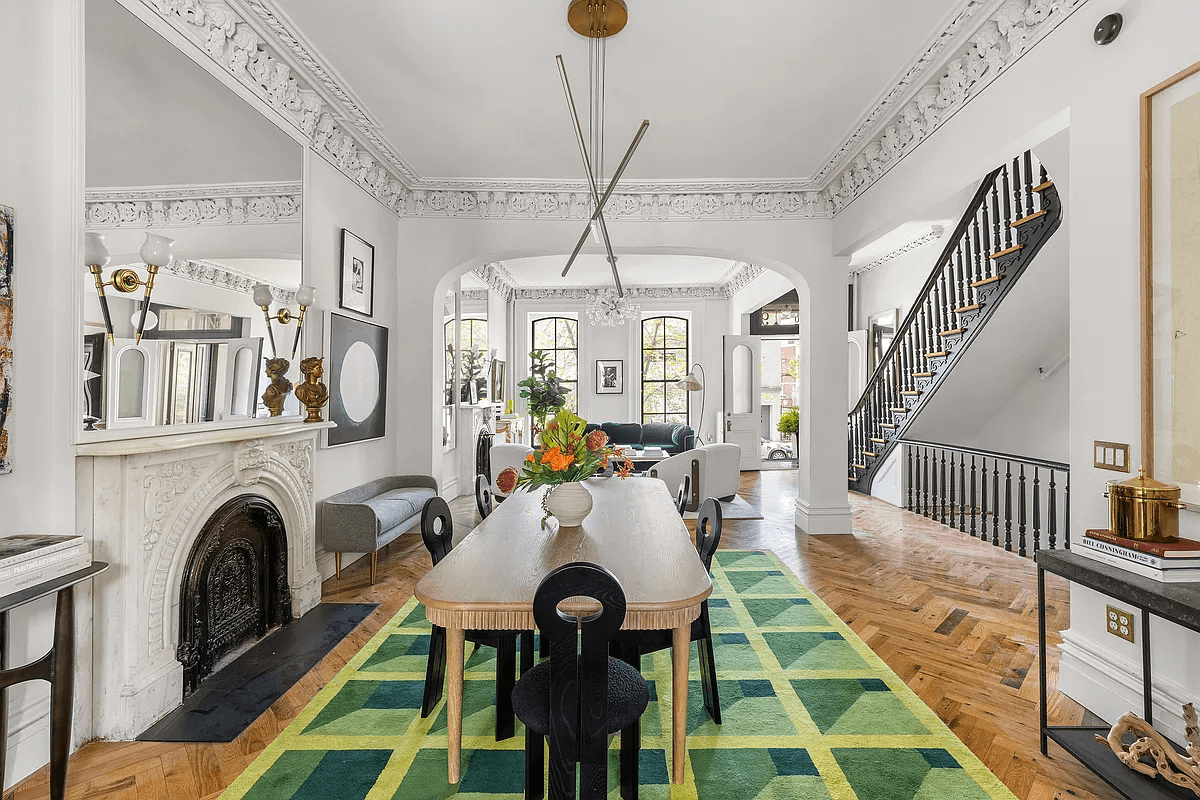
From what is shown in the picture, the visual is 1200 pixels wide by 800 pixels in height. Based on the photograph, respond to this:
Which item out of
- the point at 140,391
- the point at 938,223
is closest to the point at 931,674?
the point at 140,391

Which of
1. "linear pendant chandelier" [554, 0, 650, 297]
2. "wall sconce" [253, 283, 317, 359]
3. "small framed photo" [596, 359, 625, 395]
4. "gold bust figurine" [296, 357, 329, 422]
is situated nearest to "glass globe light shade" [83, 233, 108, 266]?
"wall sconce" [253, 283, 317, 359]

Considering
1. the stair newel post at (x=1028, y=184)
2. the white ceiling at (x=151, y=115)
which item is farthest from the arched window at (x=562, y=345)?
the white ceiling at (x=151, y=115)

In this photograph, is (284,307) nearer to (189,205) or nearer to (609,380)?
(189,205)

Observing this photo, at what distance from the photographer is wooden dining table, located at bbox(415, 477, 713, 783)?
166cm

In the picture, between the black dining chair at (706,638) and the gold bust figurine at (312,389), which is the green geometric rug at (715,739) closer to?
the black dining chair at (706,638)

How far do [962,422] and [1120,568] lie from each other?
16.9 ft

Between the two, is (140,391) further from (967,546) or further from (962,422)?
(962,422)

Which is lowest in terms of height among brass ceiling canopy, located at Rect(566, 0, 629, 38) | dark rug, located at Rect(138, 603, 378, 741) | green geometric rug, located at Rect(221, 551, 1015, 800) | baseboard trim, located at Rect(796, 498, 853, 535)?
dark rug, located at Rect(138, 603, 378, 741)

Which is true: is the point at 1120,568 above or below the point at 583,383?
below

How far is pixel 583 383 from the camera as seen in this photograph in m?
10.7

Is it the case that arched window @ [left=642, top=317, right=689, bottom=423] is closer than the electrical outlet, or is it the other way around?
the electrical outlet

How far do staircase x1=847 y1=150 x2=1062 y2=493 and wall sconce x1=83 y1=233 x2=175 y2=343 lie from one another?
4.32 metres

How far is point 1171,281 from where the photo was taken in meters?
2.08

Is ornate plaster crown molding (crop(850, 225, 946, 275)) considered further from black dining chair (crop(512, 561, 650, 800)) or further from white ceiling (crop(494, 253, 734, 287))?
black dining chair (crop(512, 561, 650, 800))
